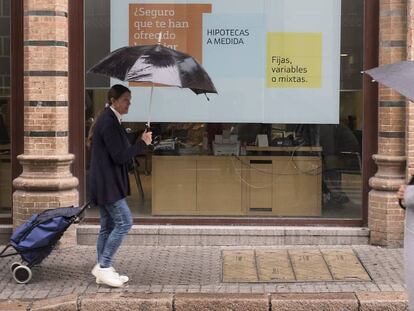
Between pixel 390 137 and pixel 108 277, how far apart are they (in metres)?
3.86

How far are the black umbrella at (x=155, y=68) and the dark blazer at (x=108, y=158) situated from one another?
442 mm

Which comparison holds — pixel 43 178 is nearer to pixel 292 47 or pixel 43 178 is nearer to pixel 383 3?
pixel 292 47

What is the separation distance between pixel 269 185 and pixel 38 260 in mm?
3341

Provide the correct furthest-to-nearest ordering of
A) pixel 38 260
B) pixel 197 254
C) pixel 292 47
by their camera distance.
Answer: pixel 292 47, pixel 197 254, pixel 38 260

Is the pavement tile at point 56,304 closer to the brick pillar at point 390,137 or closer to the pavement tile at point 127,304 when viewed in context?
the pavement tile at point 127,304

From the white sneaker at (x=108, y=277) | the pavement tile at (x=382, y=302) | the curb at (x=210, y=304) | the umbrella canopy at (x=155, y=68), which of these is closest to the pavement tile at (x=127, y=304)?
the curb at (x=210, y=304)

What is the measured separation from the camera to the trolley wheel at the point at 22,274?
6.95 m

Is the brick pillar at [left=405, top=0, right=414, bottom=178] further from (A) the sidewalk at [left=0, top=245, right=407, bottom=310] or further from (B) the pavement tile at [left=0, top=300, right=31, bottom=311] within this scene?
(B) the pavement tile at [left=0, top=300, right=31, bottom=311]

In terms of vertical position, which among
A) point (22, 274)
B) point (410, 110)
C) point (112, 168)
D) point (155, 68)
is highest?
point (155, 68)

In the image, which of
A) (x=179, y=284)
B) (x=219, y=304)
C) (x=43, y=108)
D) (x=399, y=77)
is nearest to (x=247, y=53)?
(x=43, y=108)

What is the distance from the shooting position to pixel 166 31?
29.3 ft

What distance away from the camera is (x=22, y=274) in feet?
22.9

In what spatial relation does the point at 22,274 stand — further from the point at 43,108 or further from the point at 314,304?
the point at 314,304

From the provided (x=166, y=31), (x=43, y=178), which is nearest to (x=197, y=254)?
(x=43, y=178)
